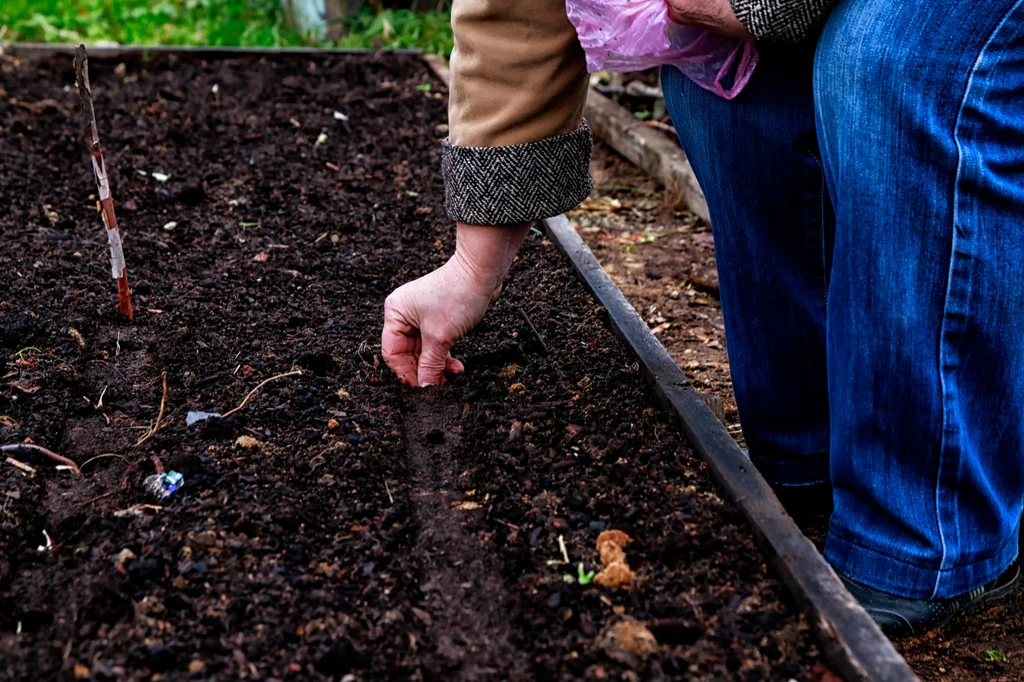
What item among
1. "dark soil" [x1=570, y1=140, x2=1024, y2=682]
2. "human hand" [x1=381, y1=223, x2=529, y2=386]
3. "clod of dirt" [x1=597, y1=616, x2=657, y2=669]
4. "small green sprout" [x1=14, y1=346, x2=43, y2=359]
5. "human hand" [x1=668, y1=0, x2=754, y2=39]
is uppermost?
"human hand" [x1=668, y1=0, x2=754, y2=39]

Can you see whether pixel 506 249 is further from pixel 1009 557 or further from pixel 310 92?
pixel 310 92

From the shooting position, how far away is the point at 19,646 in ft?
4.46

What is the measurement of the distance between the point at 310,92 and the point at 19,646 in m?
3.38

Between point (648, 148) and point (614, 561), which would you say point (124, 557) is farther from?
point (648, 148)

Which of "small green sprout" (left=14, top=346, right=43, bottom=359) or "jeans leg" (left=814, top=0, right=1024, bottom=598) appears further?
"small green sprout" (left=14, top=346, right=43, bottom=359)

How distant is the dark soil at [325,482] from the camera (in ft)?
4.49

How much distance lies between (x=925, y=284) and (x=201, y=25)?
5686 mm

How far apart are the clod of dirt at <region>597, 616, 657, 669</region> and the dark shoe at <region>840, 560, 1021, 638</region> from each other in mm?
438

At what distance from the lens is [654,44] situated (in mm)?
1658

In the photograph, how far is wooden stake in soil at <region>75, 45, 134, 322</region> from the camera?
6.43 ft

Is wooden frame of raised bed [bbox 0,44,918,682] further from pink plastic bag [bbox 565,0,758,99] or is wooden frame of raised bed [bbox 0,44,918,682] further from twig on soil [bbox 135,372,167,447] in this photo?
Result: twig on soil [bbox 135,372,167,447]

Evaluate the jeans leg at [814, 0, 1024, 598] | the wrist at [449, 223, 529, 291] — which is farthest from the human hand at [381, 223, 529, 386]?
the jeans leg at [814, 0, 1024, 598]

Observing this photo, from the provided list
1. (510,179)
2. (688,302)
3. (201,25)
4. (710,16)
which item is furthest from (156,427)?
(201,25)

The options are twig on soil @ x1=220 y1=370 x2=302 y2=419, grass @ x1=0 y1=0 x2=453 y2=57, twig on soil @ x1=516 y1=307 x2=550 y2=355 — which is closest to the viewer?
twig on soil @ x1=220 y1=370 x2=302 y2=419
